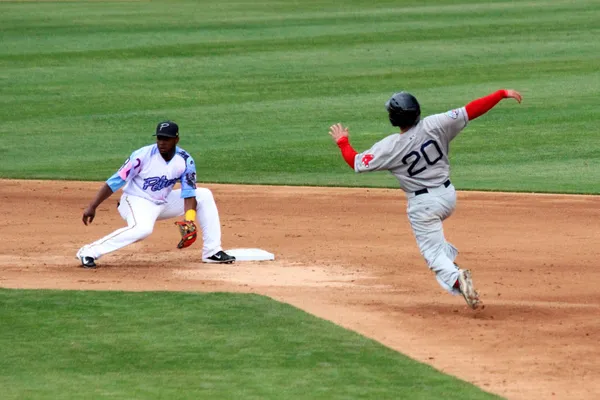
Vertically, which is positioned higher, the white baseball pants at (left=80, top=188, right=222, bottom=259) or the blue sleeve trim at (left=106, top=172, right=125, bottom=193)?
the blue sleeve trim at (left=106, top=172, right=125, bottom=193)

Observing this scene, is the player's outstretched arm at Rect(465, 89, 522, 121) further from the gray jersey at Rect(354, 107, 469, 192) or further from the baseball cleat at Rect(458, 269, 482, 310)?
the baseball cleat at Rect(458, 269, 482, 310)

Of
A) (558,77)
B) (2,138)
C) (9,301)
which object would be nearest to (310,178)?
(2,138)

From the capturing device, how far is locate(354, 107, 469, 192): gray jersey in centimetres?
859

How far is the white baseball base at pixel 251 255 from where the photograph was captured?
10828mm

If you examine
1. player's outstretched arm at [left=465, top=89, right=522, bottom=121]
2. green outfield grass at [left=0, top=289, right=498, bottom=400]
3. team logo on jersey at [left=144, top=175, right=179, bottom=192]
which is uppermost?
player's outstretched arm at [left=465, top=89, right=522, bottom=121]

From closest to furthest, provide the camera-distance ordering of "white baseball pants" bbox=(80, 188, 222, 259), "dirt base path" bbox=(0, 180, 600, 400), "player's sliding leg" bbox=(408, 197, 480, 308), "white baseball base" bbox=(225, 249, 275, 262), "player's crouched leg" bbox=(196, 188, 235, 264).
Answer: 1. "dirt base path" bbox=(0, 180, 600, 400)
2. "player's sliding leg" bbox=(408, 197, 480, 308)
3. "white baseball pants" bbox=(80, 188, 222, 259)
4. "player's crouched leg" bbox=(196, 188, 235, 264)
5. "white baseball base" bbox=(225, 249, 275, 262)

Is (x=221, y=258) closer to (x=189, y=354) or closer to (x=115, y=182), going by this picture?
(x=115, y=182)

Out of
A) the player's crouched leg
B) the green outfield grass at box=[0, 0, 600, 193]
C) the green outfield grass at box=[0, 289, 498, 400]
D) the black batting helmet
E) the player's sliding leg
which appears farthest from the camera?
the green outfield grass at box=[0, 0, 600, 193]

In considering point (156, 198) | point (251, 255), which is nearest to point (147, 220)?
point (156, 198)

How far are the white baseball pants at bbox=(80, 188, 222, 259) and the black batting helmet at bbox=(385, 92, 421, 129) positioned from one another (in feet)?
8.31

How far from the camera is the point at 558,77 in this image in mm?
21547

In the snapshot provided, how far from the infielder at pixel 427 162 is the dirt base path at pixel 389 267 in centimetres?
34

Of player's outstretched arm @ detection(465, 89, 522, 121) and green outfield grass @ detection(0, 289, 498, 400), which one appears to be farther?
player's outstretched arm @ detection(465, 89, 522, 121)

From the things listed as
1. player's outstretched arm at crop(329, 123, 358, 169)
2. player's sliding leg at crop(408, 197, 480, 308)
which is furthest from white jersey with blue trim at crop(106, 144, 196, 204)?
player's sliding leg at crop(408, 197, 480, 308)
